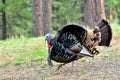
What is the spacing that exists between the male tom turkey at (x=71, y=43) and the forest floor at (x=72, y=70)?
0.37m

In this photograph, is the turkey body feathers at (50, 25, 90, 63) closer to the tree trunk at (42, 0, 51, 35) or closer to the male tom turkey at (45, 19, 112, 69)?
the male tom turkey at (45, 19, 112, 69)

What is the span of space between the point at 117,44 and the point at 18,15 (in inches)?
569

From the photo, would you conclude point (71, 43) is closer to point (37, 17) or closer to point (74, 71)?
point (74, 71)

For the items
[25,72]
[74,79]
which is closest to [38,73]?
[25,72]

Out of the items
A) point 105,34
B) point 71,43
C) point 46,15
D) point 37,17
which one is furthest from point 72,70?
point 46,15

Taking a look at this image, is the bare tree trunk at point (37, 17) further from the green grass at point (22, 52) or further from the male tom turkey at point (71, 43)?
the male tom turkey at point (71, 43)

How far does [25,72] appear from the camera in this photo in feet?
29.1

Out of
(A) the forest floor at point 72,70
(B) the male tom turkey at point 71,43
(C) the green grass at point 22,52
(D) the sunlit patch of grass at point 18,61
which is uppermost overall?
(B) the male tom turkey at point 71,43

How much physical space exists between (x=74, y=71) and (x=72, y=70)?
12 centimetres

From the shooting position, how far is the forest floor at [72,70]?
7.90 meters

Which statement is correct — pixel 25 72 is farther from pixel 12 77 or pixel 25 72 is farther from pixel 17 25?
pixel 17 25

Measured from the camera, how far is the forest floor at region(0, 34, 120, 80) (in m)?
7.90

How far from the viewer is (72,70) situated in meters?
8.55

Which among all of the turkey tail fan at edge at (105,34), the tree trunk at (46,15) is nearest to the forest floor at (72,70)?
the turkey tail fan at edge at (105,34)
